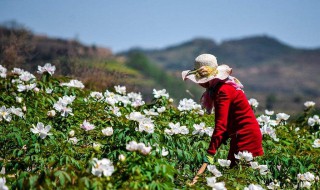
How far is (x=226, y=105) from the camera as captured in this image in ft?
12.9

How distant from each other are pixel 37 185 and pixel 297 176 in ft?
7.50

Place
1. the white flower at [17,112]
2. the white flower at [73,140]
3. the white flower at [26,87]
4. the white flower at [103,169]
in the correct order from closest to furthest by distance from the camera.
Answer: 1. the white flower at [103,169]
2. the white flower at [73,140]
3. the white flower at [17,112]
4. the white flower at [26,87]

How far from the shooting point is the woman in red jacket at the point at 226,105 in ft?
12.8

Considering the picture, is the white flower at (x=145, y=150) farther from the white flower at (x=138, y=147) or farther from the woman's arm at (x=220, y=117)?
the woman's arm at (x=220, y=117)

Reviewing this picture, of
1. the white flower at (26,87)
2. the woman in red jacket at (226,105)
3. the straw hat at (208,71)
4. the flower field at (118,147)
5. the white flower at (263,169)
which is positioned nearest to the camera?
the flower field at (118,147)

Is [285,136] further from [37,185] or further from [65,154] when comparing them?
[37,185]

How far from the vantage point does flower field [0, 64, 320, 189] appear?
10.5ft

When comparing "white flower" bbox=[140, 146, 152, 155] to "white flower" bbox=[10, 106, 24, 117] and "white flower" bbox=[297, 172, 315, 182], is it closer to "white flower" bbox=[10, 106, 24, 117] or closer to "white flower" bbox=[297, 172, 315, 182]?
"white flower" bbox=[297, 172, 315, 182]

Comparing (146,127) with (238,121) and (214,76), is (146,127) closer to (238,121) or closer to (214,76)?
(214,76)

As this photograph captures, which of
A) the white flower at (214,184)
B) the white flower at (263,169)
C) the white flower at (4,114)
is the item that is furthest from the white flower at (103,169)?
the white flower at (4,114)

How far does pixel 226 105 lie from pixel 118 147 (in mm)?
969

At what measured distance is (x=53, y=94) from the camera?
5.67 metres

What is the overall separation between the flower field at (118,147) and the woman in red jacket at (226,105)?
0.19m

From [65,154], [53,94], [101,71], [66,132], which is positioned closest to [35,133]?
[65,154]
